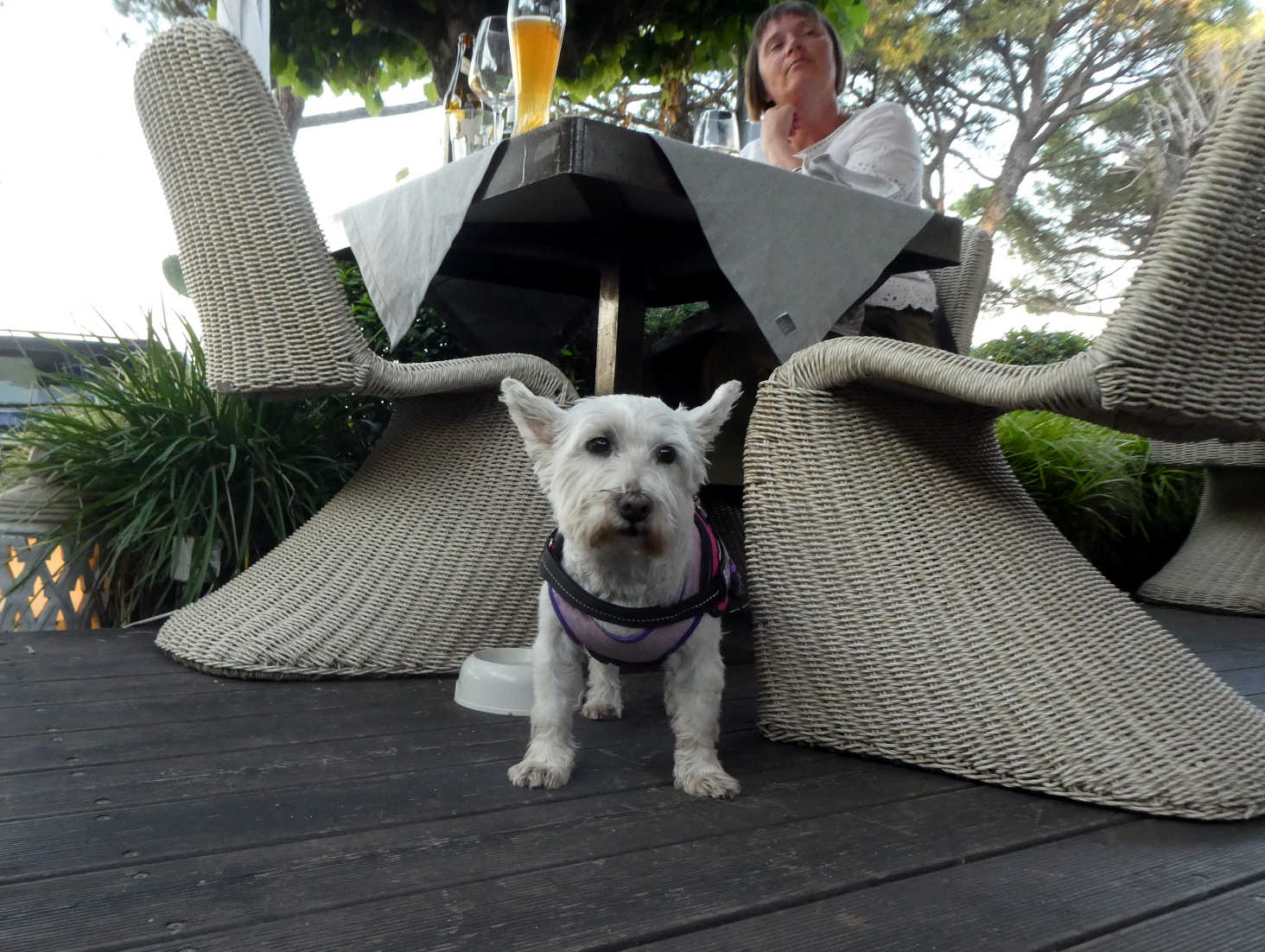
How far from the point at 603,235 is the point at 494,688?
135 centimetres

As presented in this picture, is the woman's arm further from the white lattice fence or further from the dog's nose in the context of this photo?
the white lattice fence

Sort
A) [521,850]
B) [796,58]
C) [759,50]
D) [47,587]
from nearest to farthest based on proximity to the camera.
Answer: [521,850]
[47,587]
[796,58]
[759,50]

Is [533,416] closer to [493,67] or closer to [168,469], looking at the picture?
[493,67]

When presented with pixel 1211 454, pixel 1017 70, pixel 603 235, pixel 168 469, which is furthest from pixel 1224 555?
pixel 1017 70

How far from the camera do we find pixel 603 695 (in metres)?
2.33

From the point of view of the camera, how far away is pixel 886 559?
2010 millimetres

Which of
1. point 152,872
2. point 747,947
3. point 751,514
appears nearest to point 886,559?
point 751,514

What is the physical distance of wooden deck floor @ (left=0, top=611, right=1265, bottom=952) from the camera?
1.23 metres

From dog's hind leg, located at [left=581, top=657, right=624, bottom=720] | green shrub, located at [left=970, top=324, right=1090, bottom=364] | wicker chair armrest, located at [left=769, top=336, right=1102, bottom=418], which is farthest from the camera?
green shrub, located at [left=970, top=324, right=1090, bottom=364]

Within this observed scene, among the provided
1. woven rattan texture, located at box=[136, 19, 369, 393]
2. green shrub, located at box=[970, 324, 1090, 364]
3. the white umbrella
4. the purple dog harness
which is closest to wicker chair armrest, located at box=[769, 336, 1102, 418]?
the purple dog harness

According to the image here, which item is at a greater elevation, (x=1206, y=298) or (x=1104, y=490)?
(x=1206, y=298)

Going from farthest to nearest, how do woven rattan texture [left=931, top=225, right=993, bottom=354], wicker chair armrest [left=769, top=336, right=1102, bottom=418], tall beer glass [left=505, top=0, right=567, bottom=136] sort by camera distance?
1. woven rattan texture [left=931, top=225, right=993, bottom=354]
2. tall beer glass [left=505, top=0, right=567, bottom=136]
3. wicker chair armrest [left=769, top=336, right=1102, bottom=418]

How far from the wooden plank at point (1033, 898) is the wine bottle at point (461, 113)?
2607mm

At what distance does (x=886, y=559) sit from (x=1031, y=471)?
3.01 meters
